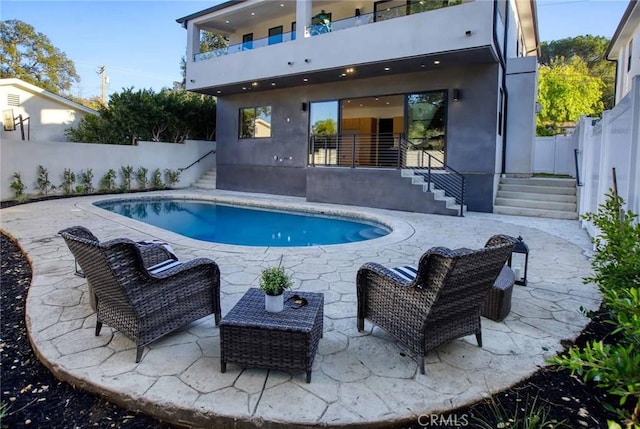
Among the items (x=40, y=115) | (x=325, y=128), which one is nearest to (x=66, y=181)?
(x=40, y=115)

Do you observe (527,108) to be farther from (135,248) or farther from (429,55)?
(135,248)

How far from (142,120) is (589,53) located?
34983 millimetres

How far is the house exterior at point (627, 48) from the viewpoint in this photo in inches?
482

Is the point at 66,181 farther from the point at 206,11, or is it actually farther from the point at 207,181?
the point at 206,11

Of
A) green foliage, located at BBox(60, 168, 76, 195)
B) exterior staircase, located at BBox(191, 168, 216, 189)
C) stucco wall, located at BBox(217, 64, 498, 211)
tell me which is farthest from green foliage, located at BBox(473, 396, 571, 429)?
exterior staircase, located at BBox(191, 168, 216, 189)

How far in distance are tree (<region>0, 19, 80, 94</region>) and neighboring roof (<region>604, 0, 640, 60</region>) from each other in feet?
109

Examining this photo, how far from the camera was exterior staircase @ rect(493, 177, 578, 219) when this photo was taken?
10.2 meters

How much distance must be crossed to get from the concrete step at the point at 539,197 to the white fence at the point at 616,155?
165 cm

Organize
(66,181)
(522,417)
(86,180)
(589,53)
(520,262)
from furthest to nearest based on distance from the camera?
(589,53) < (86,180) < (66,181) < (520,262) < (522,417)

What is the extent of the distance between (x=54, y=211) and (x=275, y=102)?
8.35 m

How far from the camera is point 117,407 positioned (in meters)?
2.42

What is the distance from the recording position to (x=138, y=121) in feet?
53.8

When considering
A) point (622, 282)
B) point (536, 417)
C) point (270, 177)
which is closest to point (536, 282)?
point (622, 282)

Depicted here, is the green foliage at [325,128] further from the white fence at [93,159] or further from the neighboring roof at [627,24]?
the neighboring roof at [627,24]
